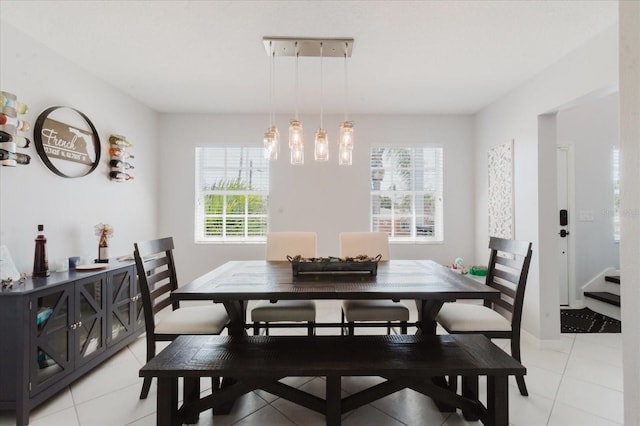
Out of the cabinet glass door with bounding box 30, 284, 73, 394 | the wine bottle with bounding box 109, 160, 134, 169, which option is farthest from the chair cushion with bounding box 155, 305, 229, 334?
the wine bottle with bounding box 109, 160, 134, 169

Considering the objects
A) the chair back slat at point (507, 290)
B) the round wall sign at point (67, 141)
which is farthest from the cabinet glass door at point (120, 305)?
the chair back slat at point (507, 290)

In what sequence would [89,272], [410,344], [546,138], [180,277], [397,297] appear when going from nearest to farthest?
[397,297]
[410,344]
[89,272]
[546,138]
[180,277]

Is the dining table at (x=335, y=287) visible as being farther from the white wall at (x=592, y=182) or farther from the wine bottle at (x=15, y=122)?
the white wall at (x=592, y=182)

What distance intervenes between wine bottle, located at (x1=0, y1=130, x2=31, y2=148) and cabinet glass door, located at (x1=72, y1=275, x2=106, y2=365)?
1.05 m

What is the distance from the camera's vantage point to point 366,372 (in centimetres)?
144

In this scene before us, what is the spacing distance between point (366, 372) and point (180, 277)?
3.34m

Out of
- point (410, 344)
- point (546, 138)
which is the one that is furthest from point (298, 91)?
point (410, 344)

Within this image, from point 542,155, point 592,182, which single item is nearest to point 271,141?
point 542,155

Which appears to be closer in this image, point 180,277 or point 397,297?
point 397,297

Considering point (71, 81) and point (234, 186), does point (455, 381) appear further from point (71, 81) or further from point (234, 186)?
point (71, 81)

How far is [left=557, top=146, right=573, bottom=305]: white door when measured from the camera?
155 inches

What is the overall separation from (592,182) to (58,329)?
5741mm

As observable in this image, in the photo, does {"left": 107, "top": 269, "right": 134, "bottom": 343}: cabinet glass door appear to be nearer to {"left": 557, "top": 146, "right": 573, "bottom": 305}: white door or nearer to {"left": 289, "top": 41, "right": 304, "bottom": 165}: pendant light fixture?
{"left": 289, "top": 41, "right": 304, "bottom": 165}: pendant light fixture

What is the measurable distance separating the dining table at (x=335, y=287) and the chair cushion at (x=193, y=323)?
→ 0.30 feet
